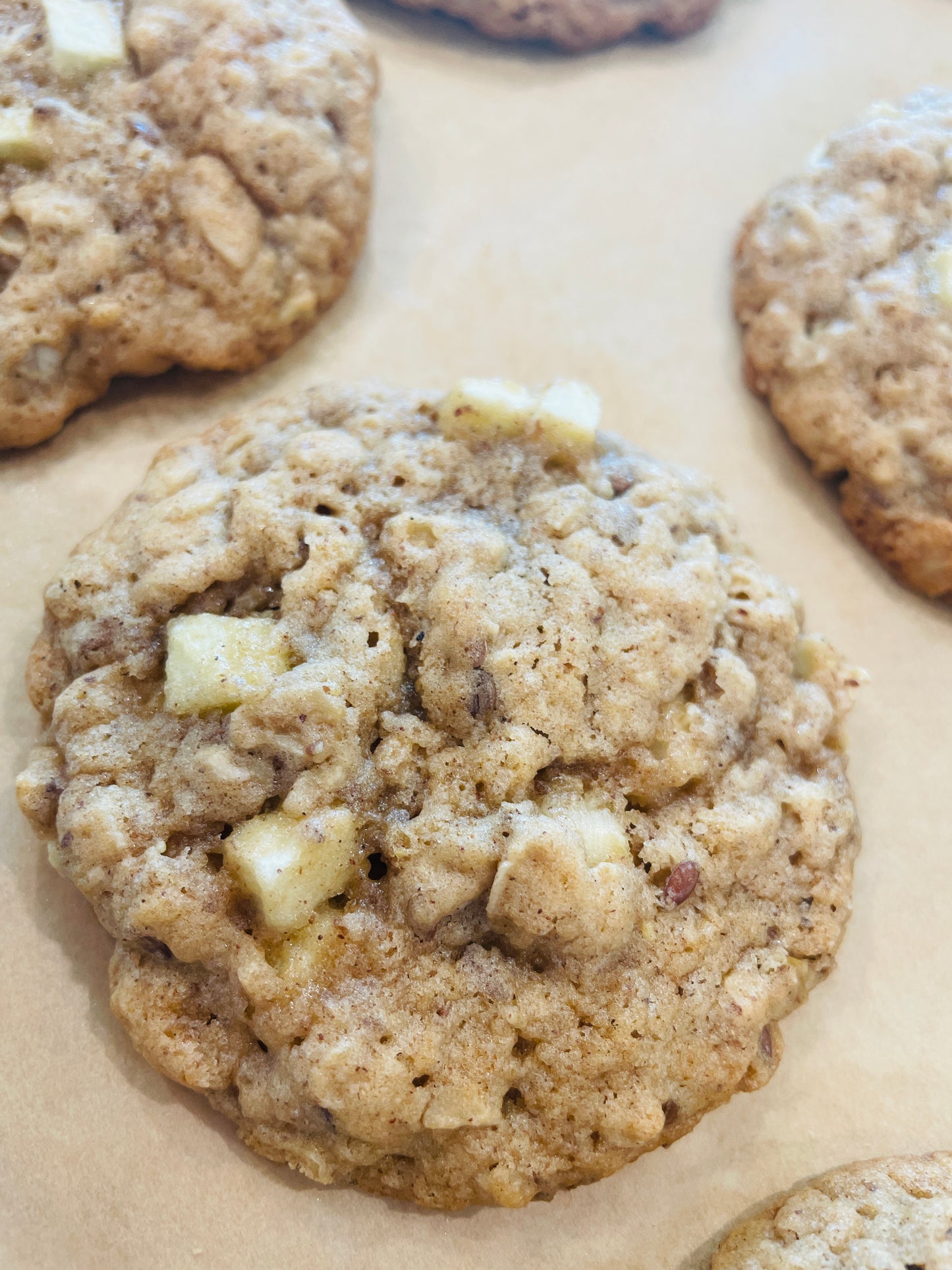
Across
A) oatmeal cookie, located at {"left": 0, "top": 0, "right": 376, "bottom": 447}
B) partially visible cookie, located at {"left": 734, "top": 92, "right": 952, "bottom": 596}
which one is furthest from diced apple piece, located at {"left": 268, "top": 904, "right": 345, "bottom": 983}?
partially visible cookie, located at {"left": 734, "top": 92, "right": 952, "bottom": 596}

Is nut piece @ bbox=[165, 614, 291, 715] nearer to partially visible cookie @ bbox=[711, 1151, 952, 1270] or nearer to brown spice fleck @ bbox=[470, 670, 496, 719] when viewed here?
brown spice fleck @ bbox=[470, 670, 496, 719]

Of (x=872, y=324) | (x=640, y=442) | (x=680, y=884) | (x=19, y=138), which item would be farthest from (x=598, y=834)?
(x=19, y=138)

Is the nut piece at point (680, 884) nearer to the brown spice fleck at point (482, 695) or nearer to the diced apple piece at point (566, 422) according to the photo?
the brown spice fleck at point (482, 695)

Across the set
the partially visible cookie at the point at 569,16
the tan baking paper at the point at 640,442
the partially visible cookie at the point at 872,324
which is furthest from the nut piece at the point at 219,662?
the partially visible cookie at the point at 569,16

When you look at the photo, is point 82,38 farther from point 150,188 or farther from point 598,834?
point 598,834

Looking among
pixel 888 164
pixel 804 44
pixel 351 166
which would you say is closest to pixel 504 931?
pixel 351 166

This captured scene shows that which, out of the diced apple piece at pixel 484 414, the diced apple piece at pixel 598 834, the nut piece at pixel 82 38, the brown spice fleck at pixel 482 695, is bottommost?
the diced apple piece at pixel 598 834
